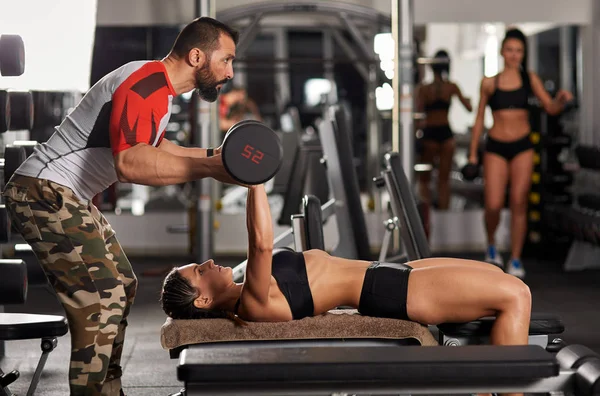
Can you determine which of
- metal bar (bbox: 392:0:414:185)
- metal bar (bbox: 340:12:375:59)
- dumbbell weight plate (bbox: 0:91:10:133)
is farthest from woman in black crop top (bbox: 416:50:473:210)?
dumbbell weight plate (bbox: 0:91:10:133)

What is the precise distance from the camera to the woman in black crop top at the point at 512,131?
5.68 meters

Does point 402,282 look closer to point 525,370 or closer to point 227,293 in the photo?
point 227,293

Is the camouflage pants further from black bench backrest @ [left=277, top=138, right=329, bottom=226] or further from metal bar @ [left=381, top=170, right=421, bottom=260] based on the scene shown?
black bench backrest @ [left=277, top=138, right=329, bottom=226]

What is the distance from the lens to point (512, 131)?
18.7ft

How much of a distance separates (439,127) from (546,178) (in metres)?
1.04

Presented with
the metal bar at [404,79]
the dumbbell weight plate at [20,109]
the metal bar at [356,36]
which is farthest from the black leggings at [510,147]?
the dumbbell weight plate at [20,109]

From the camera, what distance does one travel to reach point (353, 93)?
10.2 meters

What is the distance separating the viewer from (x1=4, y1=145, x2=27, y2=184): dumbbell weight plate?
10.5 feet

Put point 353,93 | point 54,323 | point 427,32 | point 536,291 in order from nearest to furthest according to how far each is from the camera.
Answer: point 54,323 < point 536,291 < point 427,32 < point 353,93

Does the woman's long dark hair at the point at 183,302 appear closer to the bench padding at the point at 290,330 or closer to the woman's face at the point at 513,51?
the bench padding at the point at 290,330

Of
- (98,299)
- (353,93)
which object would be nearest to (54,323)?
(98,299)

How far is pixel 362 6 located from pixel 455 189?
5.90 feet

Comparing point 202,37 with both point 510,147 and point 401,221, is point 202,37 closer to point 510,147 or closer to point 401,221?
point 401,221

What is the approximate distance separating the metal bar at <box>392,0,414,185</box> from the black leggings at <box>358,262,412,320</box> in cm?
360
